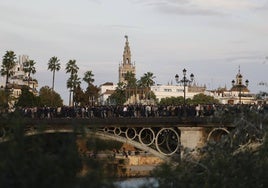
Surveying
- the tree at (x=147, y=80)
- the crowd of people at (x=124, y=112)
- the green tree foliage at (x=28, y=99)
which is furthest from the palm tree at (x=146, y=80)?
the crowd of people at (x=124, y=112)

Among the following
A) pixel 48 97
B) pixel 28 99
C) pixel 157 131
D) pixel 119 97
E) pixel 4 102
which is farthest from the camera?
pixel 119 97

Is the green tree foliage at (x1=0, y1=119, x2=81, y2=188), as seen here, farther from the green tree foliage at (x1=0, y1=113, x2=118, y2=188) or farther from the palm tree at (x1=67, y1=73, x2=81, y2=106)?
the palm tree at (x1=67, y1=73, x2=81, y2=106)

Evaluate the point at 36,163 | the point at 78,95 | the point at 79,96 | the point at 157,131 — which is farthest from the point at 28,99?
the point at 36,163

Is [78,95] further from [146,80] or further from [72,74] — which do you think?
[146,80]

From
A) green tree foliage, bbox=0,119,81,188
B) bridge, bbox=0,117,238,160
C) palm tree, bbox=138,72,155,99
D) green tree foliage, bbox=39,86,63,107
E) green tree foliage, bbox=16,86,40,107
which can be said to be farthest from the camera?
palm tree, bbox=138,72,155,99

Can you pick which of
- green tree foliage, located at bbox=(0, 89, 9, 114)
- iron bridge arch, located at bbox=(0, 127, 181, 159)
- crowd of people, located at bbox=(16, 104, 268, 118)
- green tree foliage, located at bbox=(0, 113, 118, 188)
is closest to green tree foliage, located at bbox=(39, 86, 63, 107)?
crowd of people, located at bbox=(16, 104, 268, 118)

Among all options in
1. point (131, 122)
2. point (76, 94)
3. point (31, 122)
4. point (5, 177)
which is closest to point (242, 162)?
point (5, 177)

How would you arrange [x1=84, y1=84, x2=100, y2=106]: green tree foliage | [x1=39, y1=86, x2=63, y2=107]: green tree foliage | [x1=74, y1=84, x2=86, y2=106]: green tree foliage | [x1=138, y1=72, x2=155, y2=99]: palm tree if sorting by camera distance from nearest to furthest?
[x1=39, y1=86, x2=63, y2=107]: green tree foliage
[x1=74, y1=84, x2=86, y2=106]: green tree foliage
[x1=84, y1=84, x2=100, y2=106]: green tree foliage
[x1=138, y1=72, x2=155, y2=99]: palm tree

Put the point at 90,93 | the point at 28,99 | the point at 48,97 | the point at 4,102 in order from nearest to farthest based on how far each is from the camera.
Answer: the point at 4,102
the point at 28,99
the point at 48,97
the point at 90,93

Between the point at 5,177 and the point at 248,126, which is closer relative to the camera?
the point at 5,177

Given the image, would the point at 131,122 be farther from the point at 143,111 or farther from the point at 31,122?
the point at 31,122

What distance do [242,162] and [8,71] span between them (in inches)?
3278

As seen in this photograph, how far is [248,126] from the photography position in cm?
2195

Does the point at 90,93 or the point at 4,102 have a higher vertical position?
the point at 90,93
